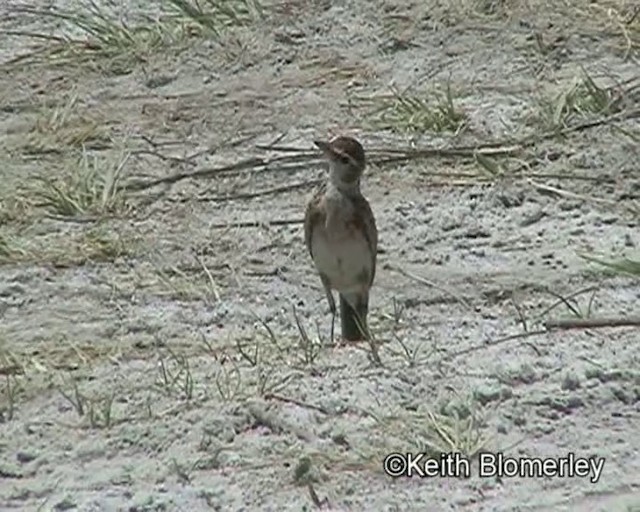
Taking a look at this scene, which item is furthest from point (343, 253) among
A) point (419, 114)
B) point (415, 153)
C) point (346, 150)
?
point (419, 114)

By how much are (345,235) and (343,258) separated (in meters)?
0.08

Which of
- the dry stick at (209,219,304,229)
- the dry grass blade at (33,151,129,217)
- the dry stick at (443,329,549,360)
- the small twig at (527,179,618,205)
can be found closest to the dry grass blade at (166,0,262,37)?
the dry grass blade at (33,151,129,217)

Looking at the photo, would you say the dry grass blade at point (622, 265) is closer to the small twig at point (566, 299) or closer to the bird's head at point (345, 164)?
the small twig at point (566, 299)

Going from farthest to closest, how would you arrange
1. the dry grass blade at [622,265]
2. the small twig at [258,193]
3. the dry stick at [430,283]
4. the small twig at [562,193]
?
the small twig at [258,193] < the small twig at [562,193] < the dry stick at [430,283] < the dry grass blade at [622,265]

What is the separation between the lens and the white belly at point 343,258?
236 inches

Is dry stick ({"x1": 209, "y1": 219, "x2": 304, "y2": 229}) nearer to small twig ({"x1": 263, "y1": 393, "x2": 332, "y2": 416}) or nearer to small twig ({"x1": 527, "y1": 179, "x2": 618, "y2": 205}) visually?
small twig ({"x1": 527, "y1": 179, "x2": 618, "y2": 205})

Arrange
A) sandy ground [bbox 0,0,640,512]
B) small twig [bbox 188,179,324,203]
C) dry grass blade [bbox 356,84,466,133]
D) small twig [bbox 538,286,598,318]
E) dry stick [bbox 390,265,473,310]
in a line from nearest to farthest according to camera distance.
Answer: sandy ground [bbox 0,0,640,512] → small twig [bbox 538,286,598,318] → dry stick [bbox 390,265,473,310] → small twig [bbox 188,179,324,203] → dry grass blade [bbox 356,84,466,133]

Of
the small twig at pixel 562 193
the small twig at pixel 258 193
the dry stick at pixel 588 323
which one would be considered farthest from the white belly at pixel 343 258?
the small twig at pixel 258 193

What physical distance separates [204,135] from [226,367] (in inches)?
112

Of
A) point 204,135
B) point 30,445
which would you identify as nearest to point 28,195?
point 204,135

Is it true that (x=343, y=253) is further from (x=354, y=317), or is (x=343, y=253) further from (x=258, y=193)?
(x=258, y=193)

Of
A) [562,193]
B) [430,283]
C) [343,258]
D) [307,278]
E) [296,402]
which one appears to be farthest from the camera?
[562,193]

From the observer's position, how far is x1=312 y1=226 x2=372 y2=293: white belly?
5984 millimetres

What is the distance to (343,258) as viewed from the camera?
599cm
